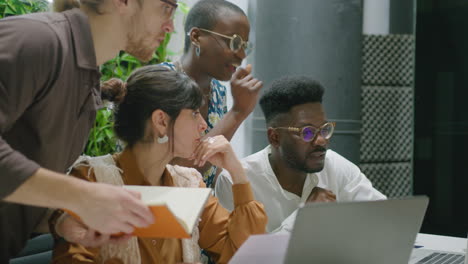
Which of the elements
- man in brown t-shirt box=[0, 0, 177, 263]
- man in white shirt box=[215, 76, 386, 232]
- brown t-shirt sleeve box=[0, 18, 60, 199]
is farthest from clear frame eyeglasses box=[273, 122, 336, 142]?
brown t-shirt sleeve box=[0, 18, 60, 199]

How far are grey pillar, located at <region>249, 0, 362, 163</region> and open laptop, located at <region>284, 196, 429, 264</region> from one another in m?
2.21

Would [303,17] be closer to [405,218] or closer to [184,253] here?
[184,253]

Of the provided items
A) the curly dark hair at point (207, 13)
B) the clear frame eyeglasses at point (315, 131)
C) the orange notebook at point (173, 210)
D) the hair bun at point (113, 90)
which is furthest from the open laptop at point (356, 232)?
the curly dark hair at point (207, 13)

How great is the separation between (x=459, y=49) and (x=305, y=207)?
3591mm

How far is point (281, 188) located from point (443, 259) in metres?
0.76

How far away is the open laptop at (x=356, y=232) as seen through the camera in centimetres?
113

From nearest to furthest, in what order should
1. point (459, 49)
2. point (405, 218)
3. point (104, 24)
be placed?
point (405, 218), point (104, 24), point (459, 49)

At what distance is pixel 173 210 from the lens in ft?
4.09

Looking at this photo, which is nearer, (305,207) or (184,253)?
(305,207)

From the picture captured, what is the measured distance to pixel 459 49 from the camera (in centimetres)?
423

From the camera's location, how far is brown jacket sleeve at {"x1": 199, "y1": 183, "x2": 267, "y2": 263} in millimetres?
1882

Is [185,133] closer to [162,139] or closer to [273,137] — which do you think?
[162,139]

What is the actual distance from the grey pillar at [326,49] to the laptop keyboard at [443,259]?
1.63 meters

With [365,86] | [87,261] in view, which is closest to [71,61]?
[87,261]
